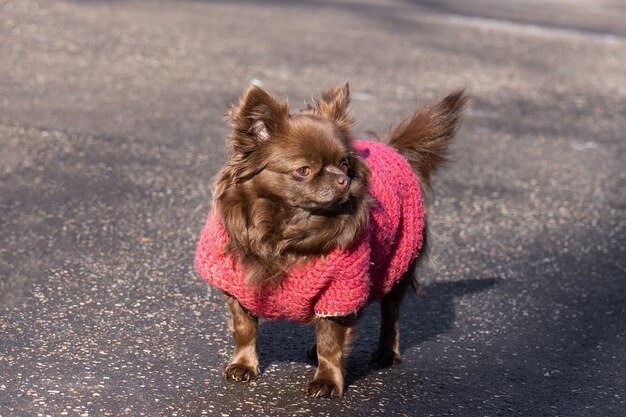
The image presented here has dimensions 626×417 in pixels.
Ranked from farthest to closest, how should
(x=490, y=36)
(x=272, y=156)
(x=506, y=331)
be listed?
(x=490, y=36) < (x=506, y=331) < (x=272, y=156)

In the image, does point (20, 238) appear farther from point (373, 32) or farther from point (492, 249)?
point (373, 32)

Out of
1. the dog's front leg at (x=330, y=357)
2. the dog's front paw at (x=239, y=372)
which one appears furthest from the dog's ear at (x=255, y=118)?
the dog's front paw at (x=239, y=372)

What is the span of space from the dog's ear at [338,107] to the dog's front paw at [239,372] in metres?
1.06

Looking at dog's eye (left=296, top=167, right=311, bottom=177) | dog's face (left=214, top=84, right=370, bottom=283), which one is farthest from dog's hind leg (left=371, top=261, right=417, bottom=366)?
dog's eye (left=296, top=167, right=311, bottom=177)

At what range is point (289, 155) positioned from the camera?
3910mm

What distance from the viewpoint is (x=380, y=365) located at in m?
4.61

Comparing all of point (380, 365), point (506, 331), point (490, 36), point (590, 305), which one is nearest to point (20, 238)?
point (380, 365)

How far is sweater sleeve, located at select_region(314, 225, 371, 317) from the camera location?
3.94m

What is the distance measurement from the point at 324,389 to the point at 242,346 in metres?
0.38

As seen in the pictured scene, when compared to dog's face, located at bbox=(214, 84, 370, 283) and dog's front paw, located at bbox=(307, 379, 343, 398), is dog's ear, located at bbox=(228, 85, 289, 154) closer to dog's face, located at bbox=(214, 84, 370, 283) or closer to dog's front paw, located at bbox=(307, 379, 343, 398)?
dog's face, located at bbox=(214, 84, 370, 283)

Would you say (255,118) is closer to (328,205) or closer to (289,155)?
(289,155)

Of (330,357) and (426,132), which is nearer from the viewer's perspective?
(330,357)

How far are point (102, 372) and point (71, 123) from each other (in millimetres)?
4351

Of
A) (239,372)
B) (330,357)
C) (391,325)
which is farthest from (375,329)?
(239,372)
